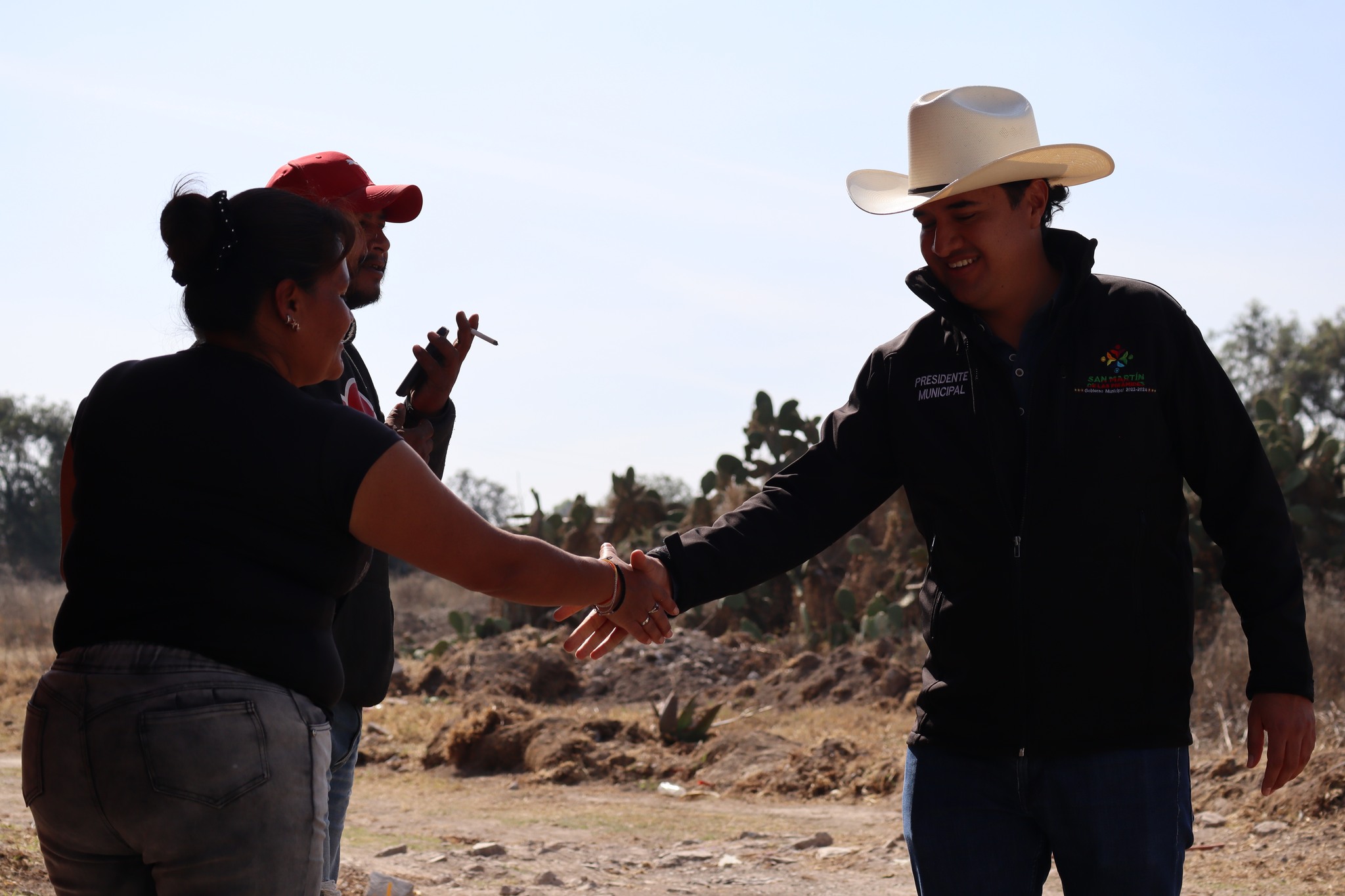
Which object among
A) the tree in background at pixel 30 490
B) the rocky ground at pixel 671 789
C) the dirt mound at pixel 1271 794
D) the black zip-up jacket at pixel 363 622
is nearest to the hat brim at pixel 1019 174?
the black zip-up jacket at pixel 363 622

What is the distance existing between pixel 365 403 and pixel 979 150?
168cm

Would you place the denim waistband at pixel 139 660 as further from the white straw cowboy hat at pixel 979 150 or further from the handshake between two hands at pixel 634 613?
the white straw cowboy hat at pixel 979 150

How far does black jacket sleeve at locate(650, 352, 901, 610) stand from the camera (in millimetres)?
3445

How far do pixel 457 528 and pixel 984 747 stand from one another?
1.31 m

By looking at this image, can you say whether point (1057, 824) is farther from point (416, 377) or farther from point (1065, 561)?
point (416, 377)

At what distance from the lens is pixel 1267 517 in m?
2.94

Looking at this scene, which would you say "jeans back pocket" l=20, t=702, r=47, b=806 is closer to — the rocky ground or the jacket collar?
the jacket collar

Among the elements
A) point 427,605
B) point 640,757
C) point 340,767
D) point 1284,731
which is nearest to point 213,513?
point 340,767

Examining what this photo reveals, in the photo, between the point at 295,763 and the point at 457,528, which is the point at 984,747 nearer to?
the point at 457,528

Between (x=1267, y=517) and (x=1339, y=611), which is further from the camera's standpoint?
(x=1339, y=611)

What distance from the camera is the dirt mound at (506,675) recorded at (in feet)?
47.8

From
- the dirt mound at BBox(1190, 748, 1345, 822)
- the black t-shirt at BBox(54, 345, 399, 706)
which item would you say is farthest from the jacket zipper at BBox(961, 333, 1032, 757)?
the dirt mound at BBox(1190, 748, 1345, 822)

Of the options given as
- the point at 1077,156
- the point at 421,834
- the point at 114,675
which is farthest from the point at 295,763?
the point at 421,834

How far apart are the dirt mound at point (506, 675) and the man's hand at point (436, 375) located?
10.8 metres
